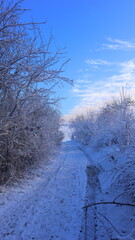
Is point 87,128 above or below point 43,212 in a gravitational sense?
above

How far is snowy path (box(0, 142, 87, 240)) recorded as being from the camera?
351 centimetres

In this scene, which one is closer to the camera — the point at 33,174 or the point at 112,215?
the point at 112,215

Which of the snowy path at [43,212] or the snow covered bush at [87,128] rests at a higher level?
the snow covered bush at [87,128]

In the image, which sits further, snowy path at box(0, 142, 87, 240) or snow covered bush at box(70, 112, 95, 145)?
snow covered bush at box(70, 112, 95, 145)

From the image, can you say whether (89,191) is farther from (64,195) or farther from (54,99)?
(54,99)

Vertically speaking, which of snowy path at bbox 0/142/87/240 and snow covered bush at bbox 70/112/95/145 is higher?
snow covered bush at bbox 70/112/95/145

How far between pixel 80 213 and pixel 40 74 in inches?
169

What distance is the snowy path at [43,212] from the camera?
11.5 feet

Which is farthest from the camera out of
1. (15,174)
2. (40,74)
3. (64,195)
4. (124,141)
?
(124,141)

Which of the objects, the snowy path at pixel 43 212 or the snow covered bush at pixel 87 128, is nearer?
the snowy path at pixel 43 212

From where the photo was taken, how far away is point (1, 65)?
4.30 meters

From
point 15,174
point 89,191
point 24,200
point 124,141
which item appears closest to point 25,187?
point 15,174

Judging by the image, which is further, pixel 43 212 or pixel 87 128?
pixel 87 128

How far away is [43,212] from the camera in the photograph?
14.5ft
